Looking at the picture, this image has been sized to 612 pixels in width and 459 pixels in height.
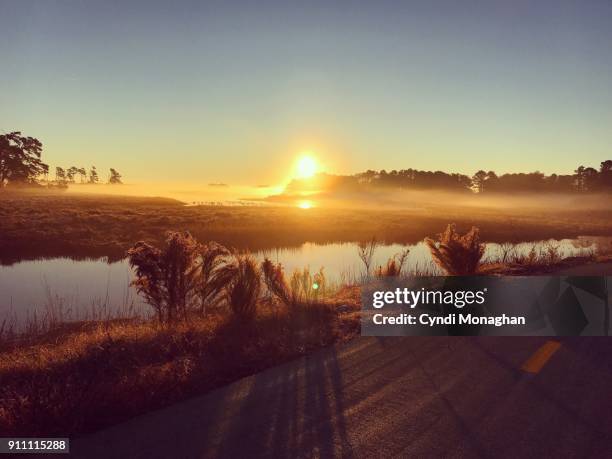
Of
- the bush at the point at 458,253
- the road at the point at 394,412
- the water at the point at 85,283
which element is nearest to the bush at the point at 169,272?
the water at the point at 85,283

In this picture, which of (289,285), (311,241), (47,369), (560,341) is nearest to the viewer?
(47,369)

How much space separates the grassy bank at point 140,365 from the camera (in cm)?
458

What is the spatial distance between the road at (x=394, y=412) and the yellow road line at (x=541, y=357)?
0.02 metres

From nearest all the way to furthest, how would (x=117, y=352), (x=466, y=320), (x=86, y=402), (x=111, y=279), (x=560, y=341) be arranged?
(x=86, y=402) < (x=117, y=352) < (x=560, y=341) < (x=466, y=320) < (x=111, y=279)

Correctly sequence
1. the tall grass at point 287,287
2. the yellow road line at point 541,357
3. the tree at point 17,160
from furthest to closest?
the tree at point 17,160 → the tall grass at point 287,287 → the yellow road line at point 541,357

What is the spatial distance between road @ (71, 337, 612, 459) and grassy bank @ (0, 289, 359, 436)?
398mm

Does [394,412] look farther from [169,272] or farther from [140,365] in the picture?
[169,272]

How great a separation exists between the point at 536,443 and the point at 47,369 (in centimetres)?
582

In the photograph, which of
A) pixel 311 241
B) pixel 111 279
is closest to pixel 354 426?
pixel 111 279

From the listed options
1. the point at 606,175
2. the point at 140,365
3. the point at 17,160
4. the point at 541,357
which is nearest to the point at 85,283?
the point at 140,365

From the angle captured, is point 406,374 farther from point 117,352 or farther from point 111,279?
point 111,279

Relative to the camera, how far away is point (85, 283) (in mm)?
17266

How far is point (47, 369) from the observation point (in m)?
5.84

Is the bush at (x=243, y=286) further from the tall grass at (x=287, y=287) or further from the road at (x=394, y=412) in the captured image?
the road at (x=394, y=412)
